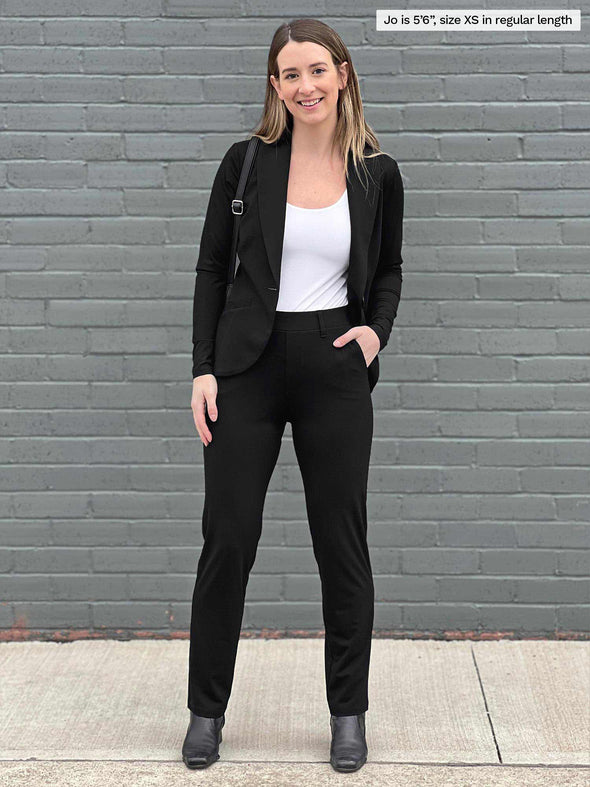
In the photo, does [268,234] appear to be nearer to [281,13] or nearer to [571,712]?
[281,13]

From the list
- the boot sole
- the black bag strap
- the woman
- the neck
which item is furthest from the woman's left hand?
the boot sole

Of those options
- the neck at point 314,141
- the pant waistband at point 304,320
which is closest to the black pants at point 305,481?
the pant waistband at point 304,320

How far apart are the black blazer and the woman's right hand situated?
3cm

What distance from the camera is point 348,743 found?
10.3ft

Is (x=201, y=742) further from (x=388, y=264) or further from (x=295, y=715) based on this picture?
(x=388, y=264)

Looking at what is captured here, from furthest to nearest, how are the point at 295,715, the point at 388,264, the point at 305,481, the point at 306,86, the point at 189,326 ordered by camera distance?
1. the point at 189,326
2. the point at 295,715
3. the point at 388,264
4. the point at 305,481
5. the point at 306,86

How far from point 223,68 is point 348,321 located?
4.64ft

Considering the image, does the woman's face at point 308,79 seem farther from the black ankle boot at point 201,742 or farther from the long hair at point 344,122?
the black ankle boot at point 201,742

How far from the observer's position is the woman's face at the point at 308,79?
297 cm

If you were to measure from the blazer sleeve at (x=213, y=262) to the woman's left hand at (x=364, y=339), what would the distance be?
0.39 meters

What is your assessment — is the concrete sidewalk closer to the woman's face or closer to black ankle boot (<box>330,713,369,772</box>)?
black ankle boot (<box>330,713,369,772</box>)

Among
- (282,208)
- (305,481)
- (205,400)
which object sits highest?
(282,208)

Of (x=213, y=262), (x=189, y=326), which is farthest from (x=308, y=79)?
(x=189, y=326)

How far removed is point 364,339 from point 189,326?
1.18m
